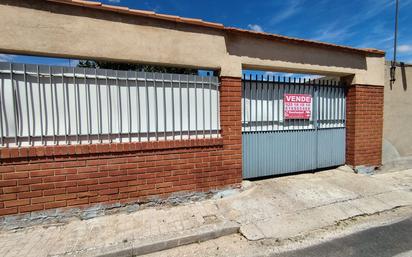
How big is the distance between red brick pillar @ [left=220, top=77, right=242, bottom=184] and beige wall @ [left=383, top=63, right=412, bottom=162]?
14.4 feet

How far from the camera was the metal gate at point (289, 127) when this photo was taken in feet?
15.9

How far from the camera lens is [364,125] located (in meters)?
5.73

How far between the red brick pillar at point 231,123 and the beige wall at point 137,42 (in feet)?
0.78

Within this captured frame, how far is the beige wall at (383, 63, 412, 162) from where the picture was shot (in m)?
6.05

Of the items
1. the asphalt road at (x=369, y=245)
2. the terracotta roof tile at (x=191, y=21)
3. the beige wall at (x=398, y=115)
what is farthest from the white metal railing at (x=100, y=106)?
the beige wall at (x=398, y=115)

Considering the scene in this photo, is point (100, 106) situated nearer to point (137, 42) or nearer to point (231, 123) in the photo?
point (137, 42)

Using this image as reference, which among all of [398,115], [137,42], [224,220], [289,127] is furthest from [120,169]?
[398,115]

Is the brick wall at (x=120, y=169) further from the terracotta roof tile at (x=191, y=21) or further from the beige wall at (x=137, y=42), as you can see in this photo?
the terracotta roof tile at (x=191, y=21)

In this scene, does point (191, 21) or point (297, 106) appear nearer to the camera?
point (191, 21)

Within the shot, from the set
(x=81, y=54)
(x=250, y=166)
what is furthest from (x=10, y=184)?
(x=250, y=166)

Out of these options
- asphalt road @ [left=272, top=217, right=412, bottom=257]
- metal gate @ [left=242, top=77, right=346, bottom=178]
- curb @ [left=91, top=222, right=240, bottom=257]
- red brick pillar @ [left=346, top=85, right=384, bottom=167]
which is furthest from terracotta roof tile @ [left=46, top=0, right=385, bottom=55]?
asphalt road @ [left=272, top=217, right=412, bottom=257]

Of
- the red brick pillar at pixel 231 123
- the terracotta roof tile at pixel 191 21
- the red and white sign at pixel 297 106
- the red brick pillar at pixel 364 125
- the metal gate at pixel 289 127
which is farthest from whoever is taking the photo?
the red brick pillar at pixel 364 125

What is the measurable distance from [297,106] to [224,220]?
3.14 meters

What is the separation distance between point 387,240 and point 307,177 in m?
2.18
